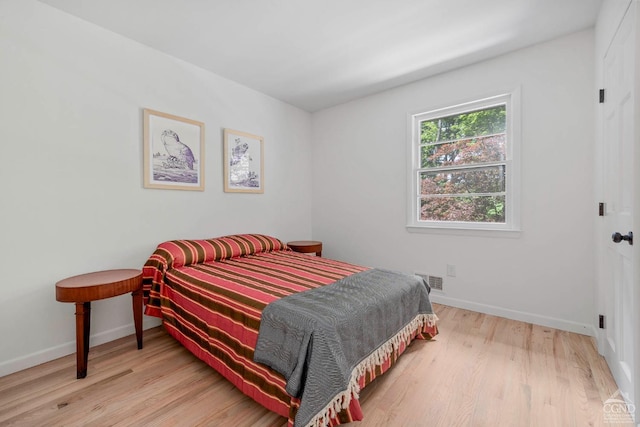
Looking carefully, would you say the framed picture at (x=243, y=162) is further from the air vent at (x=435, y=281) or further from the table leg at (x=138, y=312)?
the air vent at (x=435, y=281)

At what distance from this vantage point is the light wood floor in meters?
1.45

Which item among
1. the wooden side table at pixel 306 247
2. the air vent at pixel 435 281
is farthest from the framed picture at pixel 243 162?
the air vent at pixel 435 281

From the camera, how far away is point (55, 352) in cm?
205

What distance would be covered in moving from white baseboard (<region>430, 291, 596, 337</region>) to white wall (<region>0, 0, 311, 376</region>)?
8.90 ft

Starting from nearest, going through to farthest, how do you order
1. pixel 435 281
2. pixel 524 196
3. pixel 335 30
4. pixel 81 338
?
pixel 81 338, pixel 335 30, pixel 524 196, pixel 435 281

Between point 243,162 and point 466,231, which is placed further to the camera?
point 243,162

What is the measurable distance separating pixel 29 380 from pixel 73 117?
1853mm

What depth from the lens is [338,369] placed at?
1254 mm

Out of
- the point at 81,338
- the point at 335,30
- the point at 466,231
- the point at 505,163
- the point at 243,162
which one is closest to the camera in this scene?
the point at 81,338

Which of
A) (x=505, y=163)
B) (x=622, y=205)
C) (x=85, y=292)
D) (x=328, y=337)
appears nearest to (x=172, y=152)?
(x=85, y=292)

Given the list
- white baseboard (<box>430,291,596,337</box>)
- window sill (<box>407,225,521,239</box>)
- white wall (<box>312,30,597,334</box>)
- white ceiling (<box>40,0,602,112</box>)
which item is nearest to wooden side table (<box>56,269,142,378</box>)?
white ceiling (<box>40,0,602,112</box>)

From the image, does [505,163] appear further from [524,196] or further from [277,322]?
[277,322]

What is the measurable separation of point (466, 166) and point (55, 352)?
3941 millimetres

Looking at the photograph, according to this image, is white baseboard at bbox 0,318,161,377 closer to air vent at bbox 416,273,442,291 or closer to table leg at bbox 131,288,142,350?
table leg at bbox 131,288,142,350
